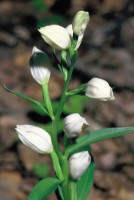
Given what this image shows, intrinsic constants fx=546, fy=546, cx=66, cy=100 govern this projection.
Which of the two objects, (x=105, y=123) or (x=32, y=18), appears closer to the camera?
(x=105, y=123)

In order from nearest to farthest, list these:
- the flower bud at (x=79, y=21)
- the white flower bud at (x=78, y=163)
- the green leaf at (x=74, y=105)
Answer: the flower bud at (x=79, y=21), the white flower bud at (x=78, y=163), the green leaf at (x=74, y=105)

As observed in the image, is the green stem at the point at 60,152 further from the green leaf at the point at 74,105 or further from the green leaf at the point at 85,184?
the green leaf at the point at 74,105

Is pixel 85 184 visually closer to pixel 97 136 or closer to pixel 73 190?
pixel 73 190

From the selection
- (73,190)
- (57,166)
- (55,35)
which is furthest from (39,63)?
(73,190)

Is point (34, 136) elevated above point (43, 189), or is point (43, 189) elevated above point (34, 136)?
point (34, 136)

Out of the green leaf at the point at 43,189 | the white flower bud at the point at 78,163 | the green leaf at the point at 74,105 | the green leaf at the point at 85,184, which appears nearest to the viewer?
the green leaf at the point at 43,189

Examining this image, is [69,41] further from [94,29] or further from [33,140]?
[94,29]

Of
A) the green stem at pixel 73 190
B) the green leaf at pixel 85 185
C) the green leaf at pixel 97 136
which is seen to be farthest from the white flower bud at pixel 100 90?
the green leaf at pixel 85 185

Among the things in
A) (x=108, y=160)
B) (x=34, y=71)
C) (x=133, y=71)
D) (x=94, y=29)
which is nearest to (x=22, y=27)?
(x=94, y=29)
